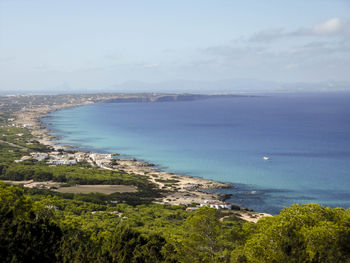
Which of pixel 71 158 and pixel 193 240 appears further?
pixel 71 158

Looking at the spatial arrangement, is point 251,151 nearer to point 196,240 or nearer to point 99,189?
point 99,189

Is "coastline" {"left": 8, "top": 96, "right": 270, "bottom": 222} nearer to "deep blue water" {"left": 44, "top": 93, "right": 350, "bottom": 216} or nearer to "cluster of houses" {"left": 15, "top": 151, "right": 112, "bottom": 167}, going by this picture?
"cluster of houses" {"left": 15, "top": 151, "right": 112, "bottom": 167}

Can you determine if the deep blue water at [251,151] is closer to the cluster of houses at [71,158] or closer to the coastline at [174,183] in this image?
the coastline at [174,183]

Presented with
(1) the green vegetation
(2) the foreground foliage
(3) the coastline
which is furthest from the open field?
(2) the foreground foliage

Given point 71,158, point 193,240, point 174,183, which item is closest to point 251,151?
point 174,183

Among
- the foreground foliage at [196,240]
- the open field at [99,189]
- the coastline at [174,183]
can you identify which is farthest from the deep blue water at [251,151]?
the foreground foliage at [196,240]

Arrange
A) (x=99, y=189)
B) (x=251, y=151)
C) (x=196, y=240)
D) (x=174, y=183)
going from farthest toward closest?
(x=251, y=151) → (x=174, y=183) → (x=99, y=189) → (x=196, y=240)

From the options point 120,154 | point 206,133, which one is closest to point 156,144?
point 120,154

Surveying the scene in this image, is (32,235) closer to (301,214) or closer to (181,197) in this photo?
(301,214)
